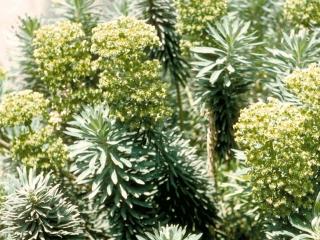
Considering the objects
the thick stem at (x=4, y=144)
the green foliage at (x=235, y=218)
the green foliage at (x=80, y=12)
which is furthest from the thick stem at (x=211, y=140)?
the thick stem at (x=4, y=144)

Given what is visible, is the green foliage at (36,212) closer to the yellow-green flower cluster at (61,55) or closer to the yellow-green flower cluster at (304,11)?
the yellow-green flower cluster at (61,55)

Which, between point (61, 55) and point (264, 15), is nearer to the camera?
point (61, 55)

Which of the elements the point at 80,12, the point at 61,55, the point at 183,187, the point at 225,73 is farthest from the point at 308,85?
the point at 80,12

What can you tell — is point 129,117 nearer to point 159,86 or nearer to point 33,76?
point 159,86

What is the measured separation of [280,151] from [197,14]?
2.10 meters

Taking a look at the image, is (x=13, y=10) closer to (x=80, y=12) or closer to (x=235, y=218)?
(x=80, y=12)

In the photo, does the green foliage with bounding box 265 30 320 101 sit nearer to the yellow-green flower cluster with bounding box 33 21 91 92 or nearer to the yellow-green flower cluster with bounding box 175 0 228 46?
the yellow-green flower cluster with bounding box 175 0 228 46

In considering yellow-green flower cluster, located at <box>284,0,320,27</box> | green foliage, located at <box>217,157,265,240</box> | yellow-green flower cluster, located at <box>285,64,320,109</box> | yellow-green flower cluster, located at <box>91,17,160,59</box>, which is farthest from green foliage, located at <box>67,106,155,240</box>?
yellow-green flower cluster, located at <box>284,0,320,27</box>

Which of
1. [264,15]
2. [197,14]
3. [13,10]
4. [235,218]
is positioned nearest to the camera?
[197,14]

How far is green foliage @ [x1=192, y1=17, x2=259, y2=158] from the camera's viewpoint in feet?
19.7

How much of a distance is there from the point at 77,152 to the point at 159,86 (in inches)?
40.5

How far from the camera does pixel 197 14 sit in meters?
Answer: 6.12

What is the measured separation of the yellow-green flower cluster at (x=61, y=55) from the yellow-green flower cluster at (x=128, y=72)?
15.3 inches

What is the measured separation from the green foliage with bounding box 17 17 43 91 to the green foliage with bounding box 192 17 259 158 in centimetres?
229
